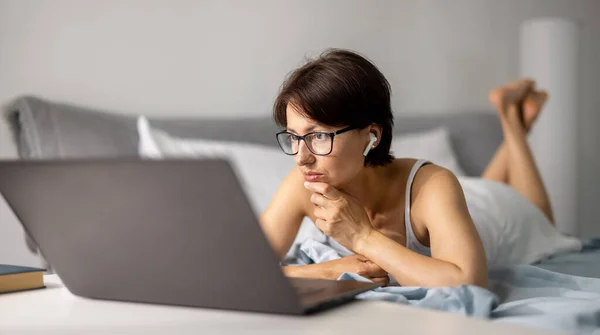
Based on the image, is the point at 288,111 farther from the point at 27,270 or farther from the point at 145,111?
the point at 145,111

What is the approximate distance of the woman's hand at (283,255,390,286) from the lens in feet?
4.26

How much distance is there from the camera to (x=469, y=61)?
3.27 metres

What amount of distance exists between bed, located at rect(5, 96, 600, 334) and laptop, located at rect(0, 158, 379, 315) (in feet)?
0.60

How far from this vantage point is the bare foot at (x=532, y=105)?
2553 millimetres

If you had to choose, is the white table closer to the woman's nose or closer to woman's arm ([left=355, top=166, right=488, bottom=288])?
woman's arm ([left=355, top=166, right=488, bottom=288])

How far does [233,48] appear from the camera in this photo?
8.09 feet

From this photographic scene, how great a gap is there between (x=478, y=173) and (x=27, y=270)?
1958mm

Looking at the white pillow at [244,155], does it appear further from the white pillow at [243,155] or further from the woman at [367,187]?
the woman at [367,187]

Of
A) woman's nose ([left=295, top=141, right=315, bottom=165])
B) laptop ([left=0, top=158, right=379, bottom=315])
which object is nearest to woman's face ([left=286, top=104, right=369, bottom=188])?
woman's nose ([left=295, top=141, right=315, bottom=165])

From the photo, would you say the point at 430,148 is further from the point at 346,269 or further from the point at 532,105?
the point at 346,269

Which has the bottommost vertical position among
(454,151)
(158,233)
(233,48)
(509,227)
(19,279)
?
(509,227)

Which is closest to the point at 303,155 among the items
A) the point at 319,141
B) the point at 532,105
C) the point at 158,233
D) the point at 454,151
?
the point at 319,141

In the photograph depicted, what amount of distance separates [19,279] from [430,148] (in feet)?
5.37

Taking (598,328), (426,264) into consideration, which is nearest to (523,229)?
(426,264)
